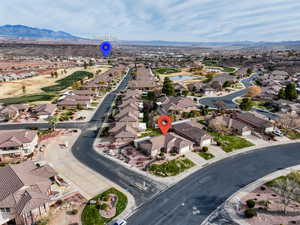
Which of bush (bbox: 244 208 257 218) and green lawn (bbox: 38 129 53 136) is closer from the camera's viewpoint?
bush (bbox: 244 208 257 218)

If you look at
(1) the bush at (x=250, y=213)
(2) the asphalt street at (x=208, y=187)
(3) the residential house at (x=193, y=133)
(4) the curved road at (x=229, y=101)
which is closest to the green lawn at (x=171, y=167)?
(2) the asphalt street at (x=208, y=187)

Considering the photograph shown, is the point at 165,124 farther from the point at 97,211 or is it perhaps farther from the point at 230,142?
the point at 97,211

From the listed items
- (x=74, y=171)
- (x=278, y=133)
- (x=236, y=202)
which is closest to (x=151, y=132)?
(x=74, y=171)

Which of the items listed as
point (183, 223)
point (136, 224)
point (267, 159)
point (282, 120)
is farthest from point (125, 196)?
point (282, 120)

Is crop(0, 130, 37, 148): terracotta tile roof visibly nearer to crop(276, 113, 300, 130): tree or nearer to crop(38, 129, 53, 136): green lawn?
crop(38, 129, 53, 136): green lawn

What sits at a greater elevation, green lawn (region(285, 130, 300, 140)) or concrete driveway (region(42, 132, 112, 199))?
green lawn (region(285, 130, 300, 140))

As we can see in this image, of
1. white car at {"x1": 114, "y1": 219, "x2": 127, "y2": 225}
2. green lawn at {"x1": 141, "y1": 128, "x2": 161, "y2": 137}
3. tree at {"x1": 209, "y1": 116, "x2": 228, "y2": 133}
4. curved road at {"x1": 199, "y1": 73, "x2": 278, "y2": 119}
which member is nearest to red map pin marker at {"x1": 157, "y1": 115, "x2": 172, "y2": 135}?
green lawn at {"x1": 141, "y1": 128, "x2": 161, "y2": 137}
